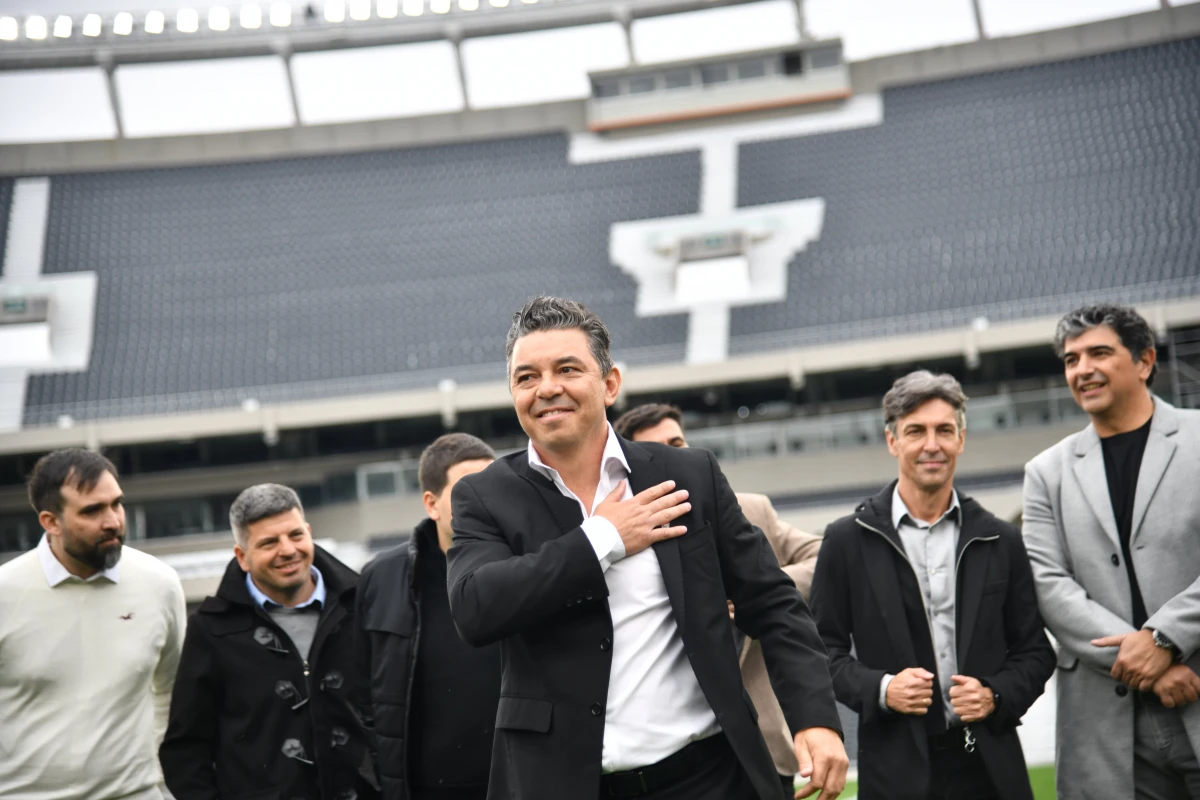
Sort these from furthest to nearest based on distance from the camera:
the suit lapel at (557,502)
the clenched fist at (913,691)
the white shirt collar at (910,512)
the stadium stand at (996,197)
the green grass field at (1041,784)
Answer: the stadium stand at (996,197) → the green grass field at (1041,784) → the white shirt collar at (910,512) → the clenched fist at (913,691) → the suit lapel at (557,502)

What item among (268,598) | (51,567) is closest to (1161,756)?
(268,598)

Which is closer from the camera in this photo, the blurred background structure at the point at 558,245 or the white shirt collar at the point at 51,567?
the white shirt collar at the point at 51,567

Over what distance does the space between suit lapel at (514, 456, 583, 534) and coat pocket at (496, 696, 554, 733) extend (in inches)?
13.5

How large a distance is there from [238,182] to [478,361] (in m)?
8.60

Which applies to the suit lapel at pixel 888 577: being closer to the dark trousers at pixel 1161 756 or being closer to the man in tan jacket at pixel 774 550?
the man in tan jacket at pixel 774 550

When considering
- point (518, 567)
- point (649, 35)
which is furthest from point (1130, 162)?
point (518, 567)

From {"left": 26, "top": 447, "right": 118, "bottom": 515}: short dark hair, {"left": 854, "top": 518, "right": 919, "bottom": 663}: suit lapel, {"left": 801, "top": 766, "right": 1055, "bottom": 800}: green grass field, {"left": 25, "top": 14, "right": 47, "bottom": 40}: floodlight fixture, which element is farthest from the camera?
{"left": 25, "top": 14, "right": 47, "bottom": 40}: floodlight fixture

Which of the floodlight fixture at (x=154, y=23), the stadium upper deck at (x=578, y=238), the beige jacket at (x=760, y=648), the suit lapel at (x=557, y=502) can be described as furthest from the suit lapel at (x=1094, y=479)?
the floodlight fixture at (x=154, y=23)

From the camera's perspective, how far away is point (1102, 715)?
342 centimetres

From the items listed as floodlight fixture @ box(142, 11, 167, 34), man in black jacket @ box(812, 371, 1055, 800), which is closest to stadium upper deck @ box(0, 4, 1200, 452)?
floodlight fixture @ box(142, 11, 167, 34)

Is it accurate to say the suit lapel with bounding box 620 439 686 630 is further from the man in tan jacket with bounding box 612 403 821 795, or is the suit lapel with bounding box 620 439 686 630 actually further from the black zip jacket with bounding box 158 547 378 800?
the black zip jacket with bounding box 158 547 378 800

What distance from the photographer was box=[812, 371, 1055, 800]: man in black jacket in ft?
10.9

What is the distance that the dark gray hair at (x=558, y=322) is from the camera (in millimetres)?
2379

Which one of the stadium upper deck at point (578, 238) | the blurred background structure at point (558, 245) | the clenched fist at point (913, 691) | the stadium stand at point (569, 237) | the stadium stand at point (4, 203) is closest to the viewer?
the clenched fist at point (913, 691)
